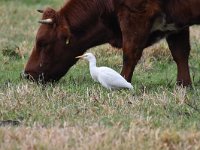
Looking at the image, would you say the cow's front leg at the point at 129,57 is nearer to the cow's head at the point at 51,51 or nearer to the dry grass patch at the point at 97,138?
the cow's head at the point at 51,51

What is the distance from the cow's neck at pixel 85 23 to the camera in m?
9.06

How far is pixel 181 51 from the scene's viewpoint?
30.9ft

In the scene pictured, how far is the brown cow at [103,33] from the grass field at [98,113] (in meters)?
0.29

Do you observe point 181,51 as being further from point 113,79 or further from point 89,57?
point 113,79

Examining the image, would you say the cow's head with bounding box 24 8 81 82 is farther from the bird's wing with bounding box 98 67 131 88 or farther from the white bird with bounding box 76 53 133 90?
the bird's wing with bounding box 98 67 131 88

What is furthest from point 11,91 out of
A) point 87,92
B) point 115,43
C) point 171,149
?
point 171,149

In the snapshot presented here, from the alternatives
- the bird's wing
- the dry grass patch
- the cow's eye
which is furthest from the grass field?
the cow's eye

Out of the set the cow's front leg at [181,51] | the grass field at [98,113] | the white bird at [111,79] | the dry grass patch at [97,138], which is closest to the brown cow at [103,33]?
the cow's front leg at [181,51]

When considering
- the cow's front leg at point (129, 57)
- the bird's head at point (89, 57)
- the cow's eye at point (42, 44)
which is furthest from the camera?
the cow's eye at point (42, 44)

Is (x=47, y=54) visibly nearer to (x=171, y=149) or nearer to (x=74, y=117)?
(x=74, y=117)

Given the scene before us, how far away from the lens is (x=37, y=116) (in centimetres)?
659

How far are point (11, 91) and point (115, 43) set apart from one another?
6.47 ft

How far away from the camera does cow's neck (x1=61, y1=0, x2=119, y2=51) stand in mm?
9062

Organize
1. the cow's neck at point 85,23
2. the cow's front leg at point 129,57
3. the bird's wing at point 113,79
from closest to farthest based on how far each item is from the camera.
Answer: the bird's wing at point 113,79, the cow's front leg at point 129,57, the cow's neck at point 85,23
